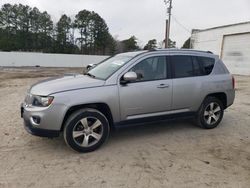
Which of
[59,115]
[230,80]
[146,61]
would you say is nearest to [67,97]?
[59,115]

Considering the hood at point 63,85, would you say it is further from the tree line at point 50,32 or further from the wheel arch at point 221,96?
the tree line at point 50,32

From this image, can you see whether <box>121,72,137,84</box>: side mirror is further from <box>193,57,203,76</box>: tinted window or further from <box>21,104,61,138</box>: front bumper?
<box>193,57,203,76</box>: tinted window

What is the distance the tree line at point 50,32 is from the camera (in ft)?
139

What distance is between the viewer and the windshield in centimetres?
446

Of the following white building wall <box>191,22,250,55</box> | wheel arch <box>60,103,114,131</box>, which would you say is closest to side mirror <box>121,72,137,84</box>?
wheel arch <box>60,103,114,131</box>

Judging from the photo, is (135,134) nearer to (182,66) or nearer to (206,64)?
(182,66)

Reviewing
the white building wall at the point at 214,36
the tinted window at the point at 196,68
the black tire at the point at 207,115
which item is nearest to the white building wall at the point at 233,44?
the white building wall at the point at 214,36

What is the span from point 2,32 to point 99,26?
17.4 metres

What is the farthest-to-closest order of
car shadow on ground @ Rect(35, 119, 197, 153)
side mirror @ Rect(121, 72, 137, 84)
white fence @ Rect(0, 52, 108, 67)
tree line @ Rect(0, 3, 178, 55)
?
tree line @ Rect(0, 3, 178, 55) → white fence @ Rect(0, 52, 108, 67) → car shadow on ground @ Rect(35, 119, 197, 153) → side mirror @ Rect(121, 72, 137, 84)

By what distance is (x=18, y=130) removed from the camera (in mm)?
5082

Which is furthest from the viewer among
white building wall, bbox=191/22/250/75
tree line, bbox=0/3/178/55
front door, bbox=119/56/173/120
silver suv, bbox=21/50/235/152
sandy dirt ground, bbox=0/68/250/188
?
tree line, bbox=0/3/178/55

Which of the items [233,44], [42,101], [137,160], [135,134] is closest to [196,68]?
[135,134]

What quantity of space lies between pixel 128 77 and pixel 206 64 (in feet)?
6.84

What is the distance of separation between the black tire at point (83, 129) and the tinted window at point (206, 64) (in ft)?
8.11
